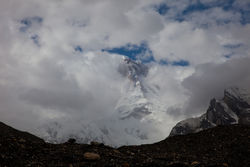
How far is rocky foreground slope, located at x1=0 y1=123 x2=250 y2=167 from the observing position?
18766mm

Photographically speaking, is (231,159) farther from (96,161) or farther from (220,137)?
(96,161)

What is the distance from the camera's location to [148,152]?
2834 centimetres

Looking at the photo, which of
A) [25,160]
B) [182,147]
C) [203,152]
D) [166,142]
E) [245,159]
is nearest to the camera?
[25,160]

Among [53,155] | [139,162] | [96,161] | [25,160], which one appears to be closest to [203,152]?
[139,162]

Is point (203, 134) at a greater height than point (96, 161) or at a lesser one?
greater

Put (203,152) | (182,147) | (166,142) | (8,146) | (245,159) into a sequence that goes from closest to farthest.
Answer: (8,146)
(245,159)
(203,152)
(182,147)
(166,142)

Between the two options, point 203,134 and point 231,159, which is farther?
point 203,134

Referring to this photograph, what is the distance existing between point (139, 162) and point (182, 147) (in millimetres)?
13647

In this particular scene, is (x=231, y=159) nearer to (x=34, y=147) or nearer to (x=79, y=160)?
(x=79, y=160)

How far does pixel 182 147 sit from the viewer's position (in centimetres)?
3156

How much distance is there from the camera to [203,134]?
35250 mm

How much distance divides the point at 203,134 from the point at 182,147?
522 cm

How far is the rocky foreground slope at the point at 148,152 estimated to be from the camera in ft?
61.6

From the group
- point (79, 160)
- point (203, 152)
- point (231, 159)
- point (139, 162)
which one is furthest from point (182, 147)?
point (79, 160)
